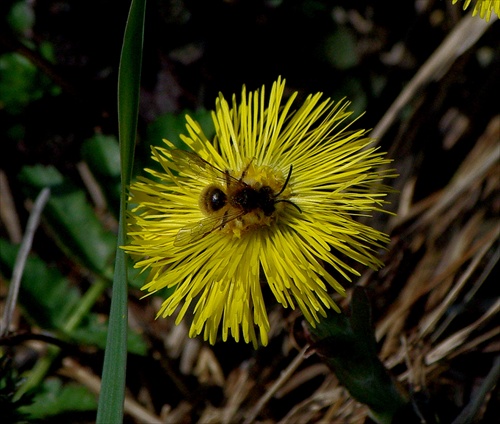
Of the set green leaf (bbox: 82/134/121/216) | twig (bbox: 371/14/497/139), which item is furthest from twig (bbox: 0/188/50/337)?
twig (bbox: 371/14/497/139)

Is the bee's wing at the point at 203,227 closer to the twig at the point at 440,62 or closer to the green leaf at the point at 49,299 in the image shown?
the green leaf at the point at 49,299

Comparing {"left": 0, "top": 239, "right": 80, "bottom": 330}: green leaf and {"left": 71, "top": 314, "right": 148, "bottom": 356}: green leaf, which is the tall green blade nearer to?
{"left": 71, "top": 314, "right": 148, "bottom": 356}: green leaf

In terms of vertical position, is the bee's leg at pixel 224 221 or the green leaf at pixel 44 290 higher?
the green leaf at pixel 44 290

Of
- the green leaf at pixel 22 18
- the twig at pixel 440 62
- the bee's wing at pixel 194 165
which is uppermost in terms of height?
the green leaf at pixel 22 18

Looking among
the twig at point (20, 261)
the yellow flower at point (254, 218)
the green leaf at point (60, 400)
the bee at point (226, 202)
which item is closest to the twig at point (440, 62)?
the yellow flower at point (254, 218)

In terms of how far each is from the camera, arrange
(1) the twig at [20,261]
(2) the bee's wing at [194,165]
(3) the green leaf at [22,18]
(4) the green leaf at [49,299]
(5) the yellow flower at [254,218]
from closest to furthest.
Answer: (5) the yellow flower at [254,218] → (2) the bee's wing at [194,165] → (1) the twig at [20,261] → (4) the green leaf at [49,299] → (3) the green leaf at [22,18]

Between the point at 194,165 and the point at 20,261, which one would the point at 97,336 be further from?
the point at 194,165

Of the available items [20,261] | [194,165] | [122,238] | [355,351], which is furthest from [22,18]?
[355,351]

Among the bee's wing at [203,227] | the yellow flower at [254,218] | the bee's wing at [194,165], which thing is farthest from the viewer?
the bee's wing at [194,165]
